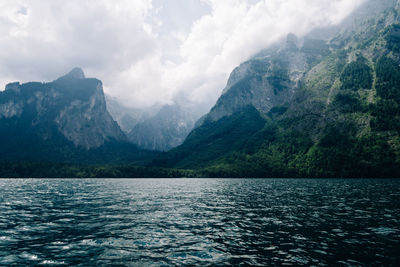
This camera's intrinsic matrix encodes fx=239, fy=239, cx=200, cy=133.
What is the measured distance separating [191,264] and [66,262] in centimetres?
1033

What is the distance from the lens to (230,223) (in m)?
35.9

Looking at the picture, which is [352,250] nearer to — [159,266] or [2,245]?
[159,266]

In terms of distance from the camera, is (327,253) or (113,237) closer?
(327,253)

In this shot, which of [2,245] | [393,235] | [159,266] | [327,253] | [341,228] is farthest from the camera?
[341,228]

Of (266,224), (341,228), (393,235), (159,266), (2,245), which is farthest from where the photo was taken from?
(266,224)

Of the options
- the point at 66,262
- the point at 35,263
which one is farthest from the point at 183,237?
the point at 35,263

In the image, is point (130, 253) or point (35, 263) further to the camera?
point (130, 253)

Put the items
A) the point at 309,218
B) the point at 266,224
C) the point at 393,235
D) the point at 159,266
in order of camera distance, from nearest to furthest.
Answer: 1. the point at 159,266
2. the point at 393,235
3. the point at 266,224
4. the point at 309,218

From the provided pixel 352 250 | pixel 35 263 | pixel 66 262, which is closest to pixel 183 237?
pixel 66 262

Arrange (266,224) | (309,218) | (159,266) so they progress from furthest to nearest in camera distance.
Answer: (309,218), (266,224), (159,266)

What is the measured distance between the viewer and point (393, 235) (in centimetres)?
2819

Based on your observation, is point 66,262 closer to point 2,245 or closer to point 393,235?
point 2,245

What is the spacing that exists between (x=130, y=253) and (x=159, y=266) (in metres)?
4.79

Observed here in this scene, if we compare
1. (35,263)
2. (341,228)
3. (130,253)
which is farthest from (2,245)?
(341,228)
